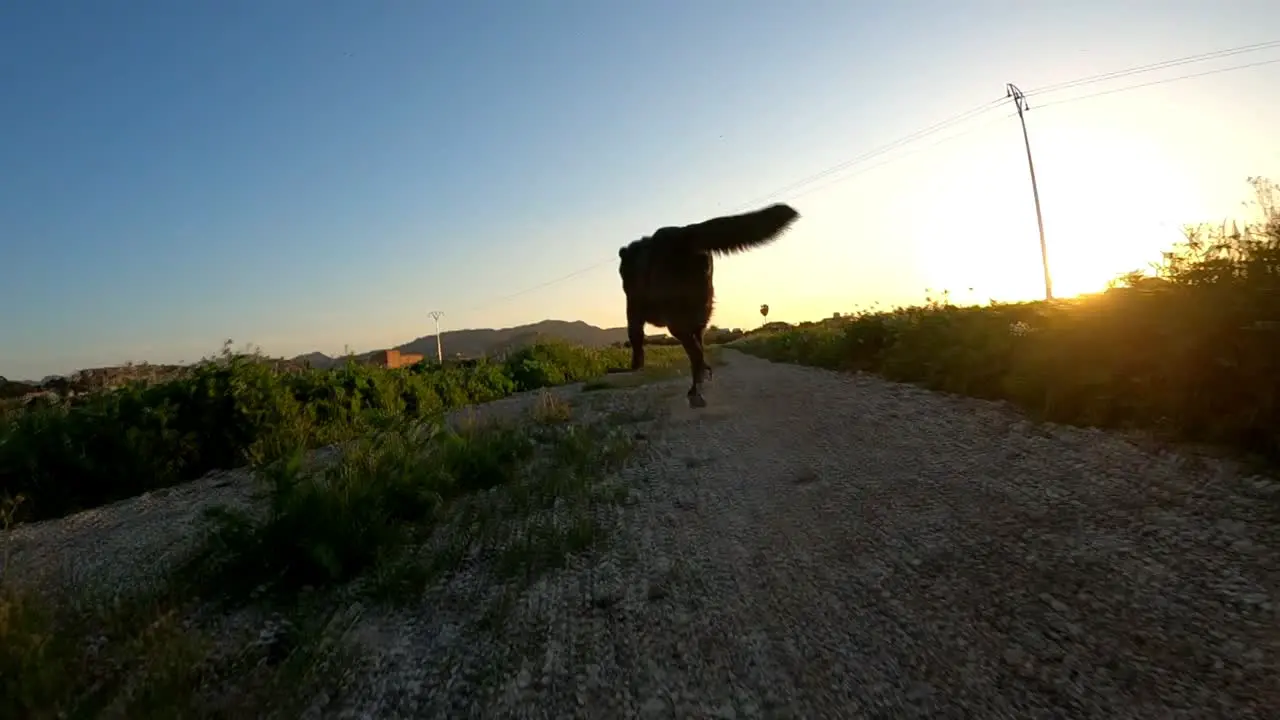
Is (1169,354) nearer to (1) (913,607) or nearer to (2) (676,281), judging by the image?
(1) (913,607)

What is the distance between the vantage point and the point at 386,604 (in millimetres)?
3730

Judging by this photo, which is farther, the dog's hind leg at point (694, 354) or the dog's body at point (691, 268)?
the dog's hind leg at point (694, 354)

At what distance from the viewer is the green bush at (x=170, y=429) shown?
336 inches

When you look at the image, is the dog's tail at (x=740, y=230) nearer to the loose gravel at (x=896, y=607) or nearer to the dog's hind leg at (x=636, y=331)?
the dog's hind leg at (x=636, y=331)

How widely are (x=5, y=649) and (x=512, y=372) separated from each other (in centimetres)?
1736

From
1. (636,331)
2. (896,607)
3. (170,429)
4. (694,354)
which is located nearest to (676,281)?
(694,354)

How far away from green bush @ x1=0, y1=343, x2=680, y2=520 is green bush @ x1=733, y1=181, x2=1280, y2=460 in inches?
238

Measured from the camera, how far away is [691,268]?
9.15 meters

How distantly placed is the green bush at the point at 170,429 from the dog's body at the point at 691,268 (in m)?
3.39

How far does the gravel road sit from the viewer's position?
8.22 feet

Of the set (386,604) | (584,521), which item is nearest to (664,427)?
(584,521)

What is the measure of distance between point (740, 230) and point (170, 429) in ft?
26.1

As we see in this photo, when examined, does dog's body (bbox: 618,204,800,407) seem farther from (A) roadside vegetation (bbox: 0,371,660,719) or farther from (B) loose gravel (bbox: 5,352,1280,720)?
(B) loose gravel (bbox: 5,352,1280,720)

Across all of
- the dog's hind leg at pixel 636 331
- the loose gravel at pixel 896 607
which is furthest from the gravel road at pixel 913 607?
the dog's hind leg at pixel 636 331
